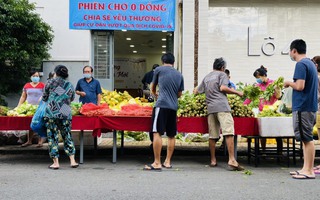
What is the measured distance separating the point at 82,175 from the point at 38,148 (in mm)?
3163

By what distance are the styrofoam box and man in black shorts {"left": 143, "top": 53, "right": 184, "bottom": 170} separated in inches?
61.5

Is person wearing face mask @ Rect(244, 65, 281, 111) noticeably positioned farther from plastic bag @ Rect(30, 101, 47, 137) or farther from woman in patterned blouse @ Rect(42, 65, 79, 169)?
plastic bag @ Rect(30, 101, 47, 137)

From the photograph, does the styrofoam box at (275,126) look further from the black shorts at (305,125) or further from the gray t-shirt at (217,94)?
the black shorts at (305,125)

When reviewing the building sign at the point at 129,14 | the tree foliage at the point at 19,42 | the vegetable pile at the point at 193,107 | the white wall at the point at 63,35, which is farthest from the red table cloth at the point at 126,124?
the white wall at the point at 63,35

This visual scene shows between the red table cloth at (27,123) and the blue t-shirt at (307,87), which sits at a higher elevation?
the blue t-shirt at (307,87)

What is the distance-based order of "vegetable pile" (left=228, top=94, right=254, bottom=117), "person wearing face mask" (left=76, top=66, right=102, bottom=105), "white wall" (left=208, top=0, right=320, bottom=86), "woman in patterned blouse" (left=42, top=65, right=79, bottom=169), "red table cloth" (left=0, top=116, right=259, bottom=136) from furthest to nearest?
1. "white wall" (left=208, top=0, right=320, bottom=86)
2. "person wearing face mask" (left=76, top=66, right=102, bottom=105)
3. "vegetable pile" (left=228, top=94, right=254, bottom=117)
4. "red table cloth" (left=0, top=116, right=259, bottom=136)
5. "woman in patterned blouse" (left=42, top=65, right=79, bottom=169)

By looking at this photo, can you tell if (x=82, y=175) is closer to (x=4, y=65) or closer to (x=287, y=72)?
(x=4, y=65)

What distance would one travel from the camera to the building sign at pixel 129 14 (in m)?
12.2

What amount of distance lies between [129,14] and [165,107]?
18.8 ft

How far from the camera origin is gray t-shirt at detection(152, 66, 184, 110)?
Answer: 7262 millimetres

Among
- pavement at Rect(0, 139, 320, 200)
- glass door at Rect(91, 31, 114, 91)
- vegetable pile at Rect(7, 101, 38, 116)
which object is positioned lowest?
pavement at Rect(0, 139, 320, 200)

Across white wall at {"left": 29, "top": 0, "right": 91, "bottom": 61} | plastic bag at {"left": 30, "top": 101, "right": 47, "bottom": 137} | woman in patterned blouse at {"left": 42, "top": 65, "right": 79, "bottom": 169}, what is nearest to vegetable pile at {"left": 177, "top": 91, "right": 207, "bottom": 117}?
woman in patterned blouse at {"left": 42, "top": 65, "right": 79, "bottom": 169}

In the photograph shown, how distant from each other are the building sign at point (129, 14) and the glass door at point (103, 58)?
128 centimetres

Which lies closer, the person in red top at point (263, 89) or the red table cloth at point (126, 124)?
the red table cloth at point (126, 124)
